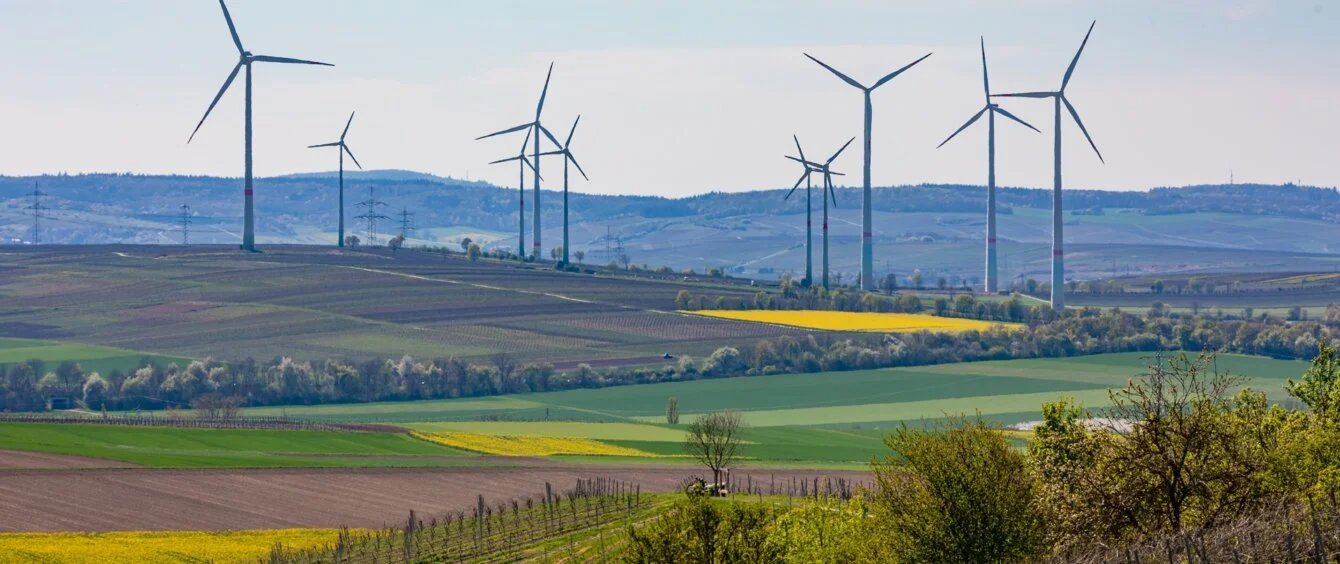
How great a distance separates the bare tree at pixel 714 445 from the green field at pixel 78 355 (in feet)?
171

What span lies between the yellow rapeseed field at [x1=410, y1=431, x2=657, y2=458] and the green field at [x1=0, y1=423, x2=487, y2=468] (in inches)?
73.0

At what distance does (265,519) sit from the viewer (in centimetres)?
7712

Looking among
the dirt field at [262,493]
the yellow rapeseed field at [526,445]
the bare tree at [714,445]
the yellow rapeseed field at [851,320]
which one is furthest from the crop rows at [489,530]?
the yellow rapeseed field at [851,320]

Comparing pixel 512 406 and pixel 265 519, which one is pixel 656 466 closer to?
pixel 265 519

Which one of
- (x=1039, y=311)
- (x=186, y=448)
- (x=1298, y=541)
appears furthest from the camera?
(x=1039, y=311)

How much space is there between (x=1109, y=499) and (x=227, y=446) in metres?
64.2

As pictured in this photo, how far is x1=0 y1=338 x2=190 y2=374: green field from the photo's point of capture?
146 m

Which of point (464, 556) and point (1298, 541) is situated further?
point (464, 556)

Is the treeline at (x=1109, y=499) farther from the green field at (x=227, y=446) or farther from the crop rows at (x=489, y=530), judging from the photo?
the green field at (x=227, y=446)

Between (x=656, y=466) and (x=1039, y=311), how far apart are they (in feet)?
332

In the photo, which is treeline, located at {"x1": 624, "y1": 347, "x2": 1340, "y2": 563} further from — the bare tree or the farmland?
the farmland

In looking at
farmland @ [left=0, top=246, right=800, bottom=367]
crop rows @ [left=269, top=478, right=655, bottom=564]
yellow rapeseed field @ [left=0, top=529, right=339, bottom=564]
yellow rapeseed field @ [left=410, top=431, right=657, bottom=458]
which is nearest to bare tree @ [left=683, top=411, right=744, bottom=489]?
crop rows @ [left=269, top=478, right=655, bottom=564]

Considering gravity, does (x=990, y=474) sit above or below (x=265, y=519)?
above

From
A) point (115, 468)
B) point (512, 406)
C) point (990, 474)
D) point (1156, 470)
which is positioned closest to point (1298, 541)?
point (1156, 470)
